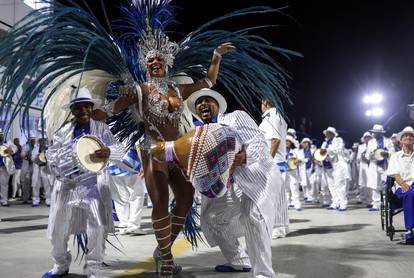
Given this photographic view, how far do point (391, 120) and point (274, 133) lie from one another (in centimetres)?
1969

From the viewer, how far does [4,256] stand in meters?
5.10

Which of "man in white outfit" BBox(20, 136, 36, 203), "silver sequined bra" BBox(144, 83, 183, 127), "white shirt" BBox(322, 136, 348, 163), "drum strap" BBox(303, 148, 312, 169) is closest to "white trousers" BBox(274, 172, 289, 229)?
"silver sequined bra" BBox(144, 83, 183, 127)

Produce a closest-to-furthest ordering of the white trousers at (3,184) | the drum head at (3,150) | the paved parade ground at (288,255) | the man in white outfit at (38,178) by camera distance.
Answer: the paved parade ground at (288,255), the drum head at (3,150), the white trousers at (3,184), the man in white outfit at (38,178)

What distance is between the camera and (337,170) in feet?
35.3

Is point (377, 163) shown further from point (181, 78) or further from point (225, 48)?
point (225, 48)

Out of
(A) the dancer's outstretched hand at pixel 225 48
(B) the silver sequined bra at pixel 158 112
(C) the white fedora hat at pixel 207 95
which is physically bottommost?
(B) the silver sequined bra at pixel 158 112

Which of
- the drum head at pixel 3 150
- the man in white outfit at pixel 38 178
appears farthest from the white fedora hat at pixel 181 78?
the man in white outfit at pixel 38 178

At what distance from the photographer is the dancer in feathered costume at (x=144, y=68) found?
12.3 ft

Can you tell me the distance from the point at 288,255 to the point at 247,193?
1760mm

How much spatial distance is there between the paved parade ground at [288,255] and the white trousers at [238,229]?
28 centimetres

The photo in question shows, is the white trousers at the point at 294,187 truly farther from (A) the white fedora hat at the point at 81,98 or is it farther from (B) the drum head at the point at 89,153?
(B) the drum head at the point at 89,153

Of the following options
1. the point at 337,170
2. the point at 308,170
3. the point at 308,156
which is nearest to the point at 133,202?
the point at 337,170

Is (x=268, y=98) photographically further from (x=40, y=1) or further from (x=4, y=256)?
(x=4, y=256)

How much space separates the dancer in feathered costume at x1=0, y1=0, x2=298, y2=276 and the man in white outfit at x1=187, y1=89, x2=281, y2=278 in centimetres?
27
